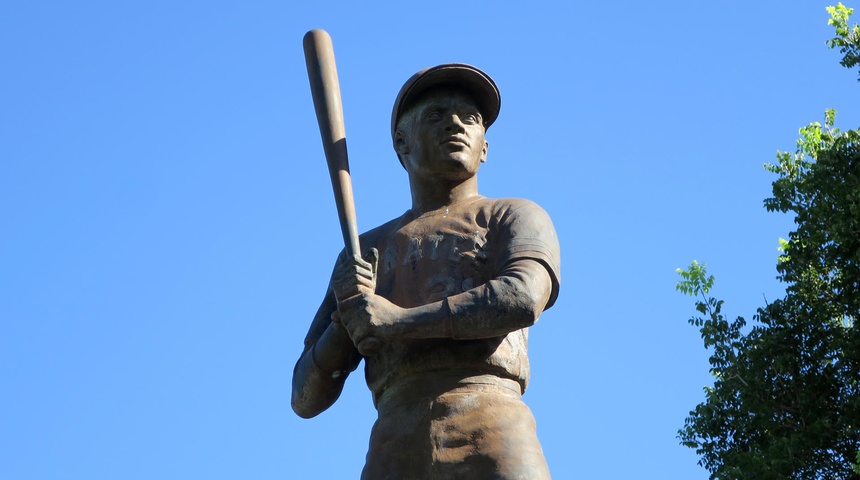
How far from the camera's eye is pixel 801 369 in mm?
18250

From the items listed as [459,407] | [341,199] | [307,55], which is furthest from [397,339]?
[307,55]

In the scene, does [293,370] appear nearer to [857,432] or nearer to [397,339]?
[397,339]

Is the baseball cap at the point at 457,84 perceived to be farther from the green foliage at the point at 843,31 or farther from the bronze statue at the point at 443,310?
the green foliage at the point at 843,31

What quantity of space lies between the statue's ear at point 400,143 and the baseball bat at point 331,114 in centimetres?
46

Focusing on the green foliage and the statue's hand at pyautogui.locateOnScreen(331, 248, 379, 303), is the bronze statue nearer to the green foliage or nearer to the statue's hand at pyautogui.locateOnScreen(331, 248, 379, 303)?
the statue's hand at pyautogui.locateOnScreen(331, 248, 379, 303)

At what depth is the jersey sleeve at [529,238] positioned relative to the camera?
7906 mm

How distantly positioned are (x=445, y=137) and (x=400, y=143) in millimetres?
386

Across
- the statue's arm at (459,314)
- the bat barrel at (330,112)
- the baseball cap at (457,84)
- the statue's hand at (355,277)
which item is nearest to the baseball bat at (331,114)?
the bat barrel at (330,112)

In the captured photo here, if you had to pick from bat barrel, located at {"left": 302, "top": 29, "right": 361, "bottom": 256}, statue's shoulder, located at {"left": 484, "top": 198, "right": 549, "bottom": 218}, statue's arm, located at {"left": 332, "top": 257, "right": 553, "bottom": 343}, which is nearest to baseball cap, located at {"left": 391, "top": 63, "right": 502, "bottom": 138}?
bat barrel, located at {"left": 302, "top": 29, "right": 361, "bottom": 256}

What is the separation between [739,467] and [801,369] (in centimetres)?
188

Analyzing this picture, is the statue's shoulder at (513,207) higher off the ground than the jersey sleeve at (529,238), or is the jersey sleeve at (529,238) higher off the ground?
the statue's shoulder at (513,207)

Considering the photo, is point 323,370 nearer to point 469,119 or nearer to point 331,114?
point 331,114

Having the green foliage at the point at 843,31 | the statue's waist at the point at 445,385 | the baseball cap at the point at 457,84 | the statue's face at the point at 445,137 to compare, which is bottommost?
the statue's waist at the point at 445,385

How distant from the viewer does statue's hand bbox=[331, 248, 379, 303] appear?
775cm
